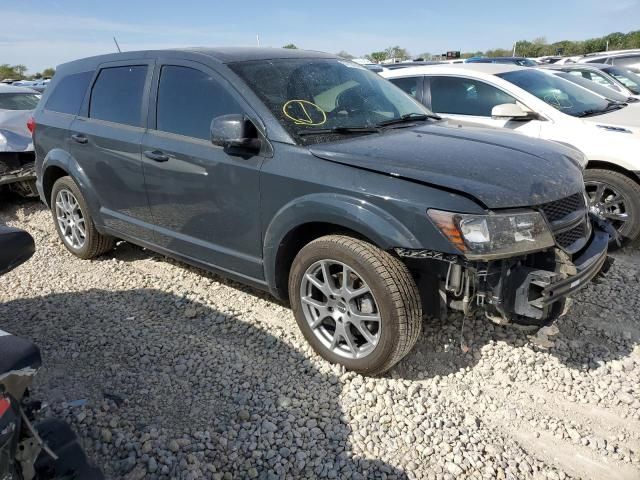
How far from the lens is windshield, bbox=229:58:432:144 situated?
318cm

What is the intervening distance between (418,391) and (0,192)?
6.92 meters

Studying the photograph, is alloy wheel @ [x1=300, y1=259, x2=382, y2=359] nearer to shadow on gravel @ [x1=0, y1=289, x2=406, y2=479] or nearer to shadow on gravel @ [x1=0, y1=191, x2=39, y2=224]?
shadow on gravel @ [x1=0, y1=289, x2=406, y2=479]

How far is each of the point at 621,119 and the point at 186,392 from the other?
15.7ft

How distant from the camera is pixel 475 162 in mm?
2791

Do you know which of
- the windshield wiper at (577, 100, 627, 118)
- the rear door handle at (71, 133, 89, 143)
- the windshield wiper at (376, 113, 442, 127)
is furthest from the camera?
the windshield wiper at (577, 100, 627, 118)

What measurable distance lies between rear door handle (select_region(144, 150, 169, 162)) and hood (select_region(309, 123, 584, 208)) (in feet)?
4.03

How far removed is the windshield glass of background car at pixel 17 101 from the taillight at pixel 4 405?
730cm

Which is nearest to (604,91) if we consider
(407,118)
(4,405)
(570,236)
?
(407,118)

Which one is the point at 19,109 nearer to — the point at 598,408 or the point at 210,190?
the point at 210,190

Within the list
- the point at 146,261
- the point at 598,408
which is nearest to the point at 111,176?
the point at 146,261

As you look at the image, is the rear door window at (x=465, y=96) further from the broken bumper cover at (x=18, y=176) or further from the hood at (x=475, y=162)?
the broken bumper cover at (x=18, y=176)

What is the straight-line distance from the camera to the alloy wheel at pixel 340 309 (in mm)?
2893

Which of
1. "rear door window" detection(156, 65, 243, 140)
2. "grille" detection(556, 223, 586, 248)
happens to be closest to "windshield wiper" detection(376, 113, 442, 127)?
"rear door window" detection(156, 65, 243, 140)

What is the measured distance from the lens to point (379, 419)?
269 centimetres
